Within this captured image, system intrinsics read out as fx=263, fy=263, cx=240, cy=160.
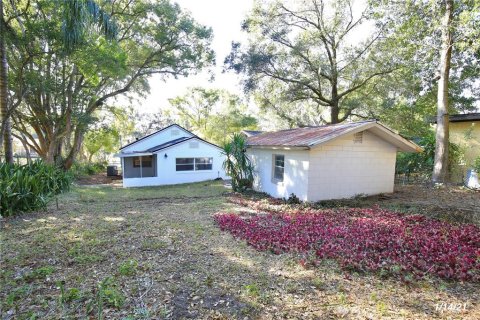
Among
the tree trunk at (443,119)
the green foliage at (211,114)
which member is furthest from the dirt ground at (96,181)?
the tree trunk at (443,119)

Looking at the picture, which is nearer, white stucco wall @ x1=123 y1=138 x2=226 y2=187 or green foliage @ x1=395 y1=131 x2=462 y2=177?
green foliage @ x1=395 y1=131 x2=462 y2=177

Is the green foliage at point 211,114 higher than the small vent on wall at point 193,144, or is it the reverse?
the green foliage at point 211,114

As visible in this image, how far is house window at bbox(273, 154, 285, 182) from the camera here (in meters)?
10.3

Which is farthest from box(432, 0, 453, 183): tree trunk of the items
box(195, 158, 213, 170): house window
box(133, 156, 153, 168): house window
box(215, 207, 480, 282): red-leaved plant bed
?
box(133, 156, 153, 168): house window

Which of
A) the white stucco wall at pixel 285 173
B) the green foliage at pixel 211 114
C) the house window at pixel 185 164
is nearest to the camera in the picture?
the white stucco wall at pixel 285 173

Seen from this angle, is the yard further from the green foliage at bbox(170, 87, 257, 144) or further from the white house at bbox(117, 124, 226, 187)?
the green foliage at bbox(170, 87, 257, 144)

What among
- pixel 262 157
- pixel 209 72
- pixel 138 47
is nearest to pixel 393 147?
pixel 262 157

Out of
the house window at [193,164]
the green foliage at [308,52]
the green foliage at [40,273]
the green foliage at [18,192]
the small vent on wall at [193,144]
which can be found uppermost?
the green foliage at [308,52]

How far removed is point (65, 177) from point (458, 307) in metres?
14.2

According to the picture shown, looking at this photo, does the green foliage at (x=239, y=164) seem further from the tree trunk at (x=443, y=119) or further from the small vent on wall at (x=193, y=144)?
the tree trunk at (x=443, y=119)

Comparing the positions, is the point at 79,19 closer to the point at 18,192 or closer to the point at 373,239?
the point at 18,192

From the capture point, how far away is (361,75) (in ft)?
54.3

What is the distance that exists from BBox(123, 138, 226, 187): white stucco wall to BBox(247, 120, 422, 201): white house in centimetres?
827

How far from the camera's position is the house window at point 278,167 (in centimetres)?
1034
